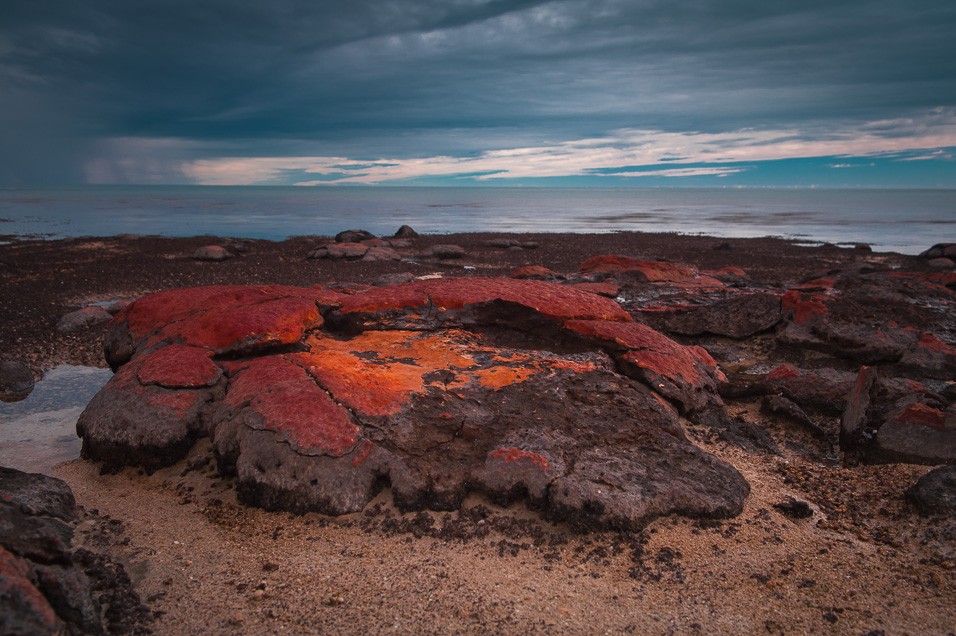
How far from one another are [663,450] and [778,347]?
464cm

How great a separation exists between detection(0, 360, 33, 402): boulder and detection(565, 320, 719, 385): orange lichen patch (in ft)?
22.8

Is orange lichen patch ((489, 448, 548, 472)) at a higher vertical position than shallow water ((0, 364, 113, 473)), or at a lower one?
higher

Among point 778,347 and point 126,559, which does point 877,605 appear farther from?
point 778,347

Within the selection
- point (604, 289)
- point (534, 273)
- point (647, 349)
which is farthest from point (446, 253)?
point (647, 349)

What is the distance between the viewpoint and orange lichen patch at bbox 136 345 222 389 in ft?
16.2

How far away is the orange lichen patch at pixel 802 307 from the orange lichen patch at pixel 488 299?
3.32m

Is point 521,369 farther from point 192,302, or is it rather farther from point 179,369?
point 192,302

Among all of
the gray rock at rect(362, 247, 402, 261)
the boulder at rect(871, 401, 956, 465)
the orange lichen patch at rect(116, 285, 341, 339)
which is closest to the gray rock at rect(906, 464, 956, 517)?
the boulder at rect(871, 401, 956, 465)

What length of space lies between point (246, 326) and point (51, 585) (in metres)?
3.00

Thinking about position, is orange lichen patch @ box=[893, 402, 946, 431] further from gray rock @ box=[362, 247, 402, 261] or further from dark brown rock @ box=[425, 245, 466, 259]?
dark brown rock @ box=[425, 245, 466, 259]

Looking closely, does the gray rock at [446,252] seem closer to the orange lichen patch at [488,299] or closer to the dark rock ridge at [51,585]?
the orange lichen patch at [488,299]

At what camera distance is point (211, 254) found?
22219 millimetres

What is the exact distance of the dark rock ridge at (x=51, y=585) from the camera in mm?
2445

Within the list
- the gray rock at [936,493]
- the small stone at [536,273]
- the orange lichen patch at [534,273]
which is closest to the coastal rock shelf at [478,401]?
the gray rock at [936,493]
